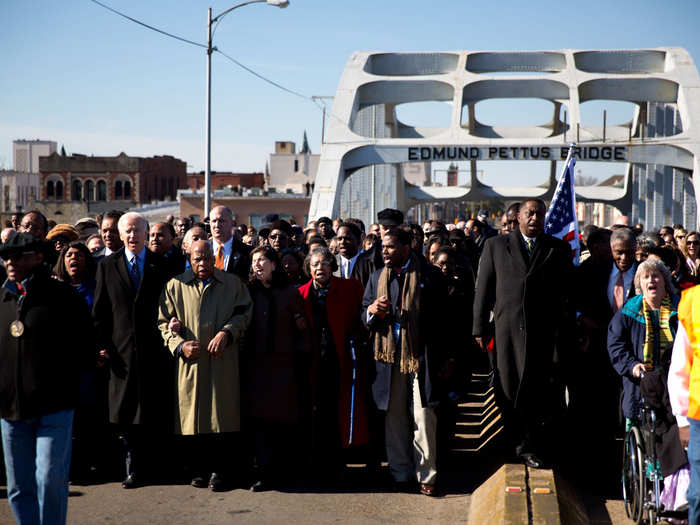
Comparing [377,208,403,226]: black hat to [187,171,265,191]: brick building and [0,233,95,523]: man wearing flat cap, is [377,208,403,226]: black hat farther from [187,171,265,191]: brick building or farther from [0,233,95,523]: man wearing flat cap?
[187,171,265,191]: brick building

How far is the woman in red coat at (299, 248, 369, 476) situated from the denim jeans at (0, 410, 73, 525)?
7.95ft

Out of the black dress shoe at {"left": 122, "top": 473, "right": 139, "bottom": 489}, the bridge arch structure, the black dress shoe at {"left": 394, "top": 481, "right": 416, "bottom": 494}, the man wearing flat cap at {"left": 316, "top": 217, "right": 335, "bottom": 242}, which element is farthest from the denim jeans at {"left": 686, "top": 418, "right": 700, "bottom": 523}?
the bridge arch structure

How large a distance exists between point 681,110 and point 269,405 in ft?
102

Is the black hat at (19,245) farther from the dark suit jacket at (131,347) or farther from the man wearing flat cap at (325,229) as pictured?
the man wearing flat cap at (325,229)

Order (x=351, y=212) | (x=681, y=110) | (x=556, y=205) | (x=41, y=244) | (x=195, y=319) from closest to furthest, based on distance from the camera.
Result: (x=41, y=244) < (x=195, y=319) < (x=556, y=205) < (x=681, y=110) < (x=351, y=212)

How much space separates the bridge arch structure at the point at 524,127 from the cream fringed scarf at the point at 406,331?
21.6 metres

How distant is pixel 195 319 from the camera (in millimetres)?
6766

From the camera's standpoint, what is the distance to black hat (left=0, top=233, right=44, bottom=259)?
5188mm

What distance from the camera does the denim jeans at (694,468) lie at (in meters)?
4.64

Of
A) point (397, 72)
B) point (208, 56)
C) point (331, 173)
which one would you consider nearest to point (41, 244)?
point (208, 56)

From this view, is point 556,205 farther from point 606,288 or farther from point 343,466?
point 343,466

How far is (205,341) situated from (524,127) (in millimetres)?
54822

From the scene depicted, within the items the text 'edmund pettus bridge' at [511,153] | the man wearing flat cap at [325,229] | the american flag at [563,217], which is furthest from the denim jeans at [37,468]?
the text 'edmund pettus bridge' at [511,153]

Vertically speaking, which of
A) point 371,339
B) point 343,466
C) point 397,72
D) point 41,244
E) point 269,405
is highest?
point 397,72
